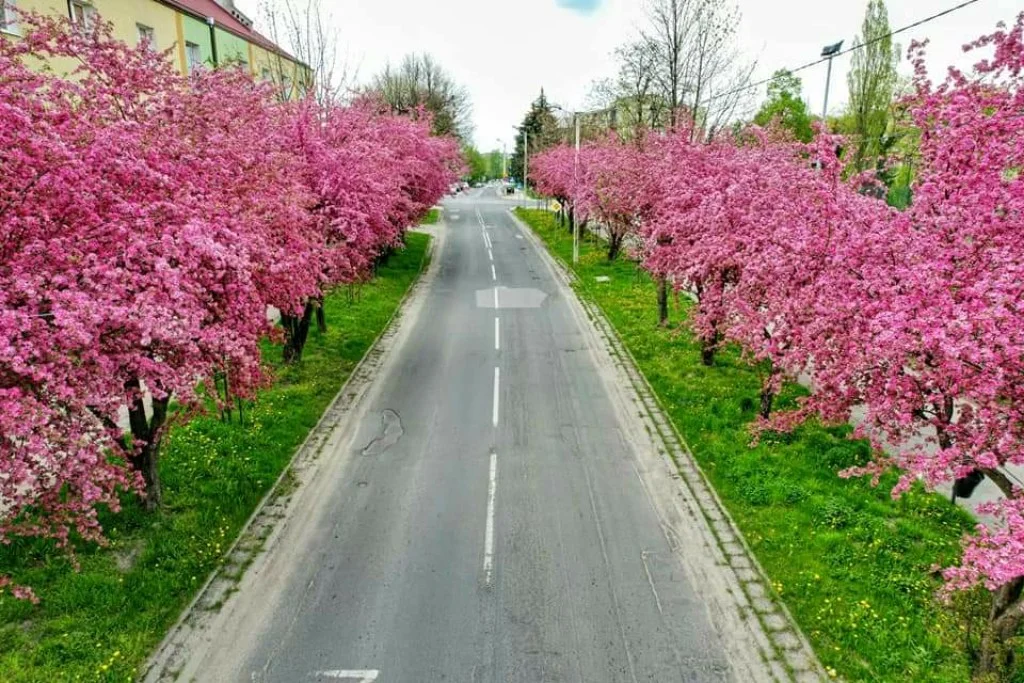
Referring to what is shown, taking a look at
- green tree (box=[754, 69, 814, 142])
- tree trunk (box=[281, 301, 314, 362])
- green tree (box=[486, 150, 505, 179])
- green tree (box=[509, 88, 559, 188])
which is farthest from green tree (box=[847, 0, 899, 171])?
green tree (box=[486, 150, 505, 179])

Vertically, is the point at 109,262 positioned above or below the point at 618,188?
below

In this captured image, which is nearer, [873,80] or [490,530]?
[490,530]

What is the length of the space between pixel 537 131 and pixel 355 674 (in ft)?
242

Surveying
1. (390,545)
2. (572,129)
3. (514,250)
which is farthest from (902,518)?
(572,129)

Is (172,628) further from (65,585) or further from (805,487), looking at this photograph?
(805,487)

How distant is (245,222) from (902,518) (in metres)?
11.2

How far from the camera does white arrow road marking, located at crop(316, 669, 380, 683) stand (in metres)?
7.58

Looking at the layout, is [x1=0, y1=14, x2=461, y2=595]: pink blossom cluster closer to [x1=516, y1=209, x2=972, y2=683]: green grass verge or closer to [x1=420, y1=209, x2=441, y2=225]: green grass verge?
[x1=516, y1=209, x2=972, y2=683]: green grass verge

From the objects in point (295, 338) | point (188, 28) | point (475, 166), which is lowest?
point (295, 338)

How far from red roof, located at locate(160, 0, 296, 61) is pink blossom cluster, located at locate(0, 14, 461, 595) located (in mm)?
21193

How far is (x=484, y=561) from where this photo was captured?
9758mm

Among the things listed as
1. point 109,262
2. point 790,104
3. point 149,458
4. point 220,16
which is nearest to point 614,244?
point 220,16

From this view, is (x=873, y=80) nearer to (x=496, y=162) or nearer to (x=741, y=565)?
(x=741, y=565)

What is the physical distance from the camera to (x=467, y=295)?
90.7 feet
